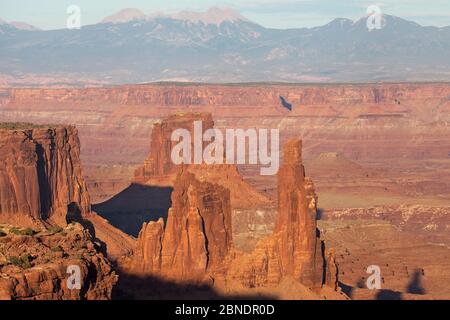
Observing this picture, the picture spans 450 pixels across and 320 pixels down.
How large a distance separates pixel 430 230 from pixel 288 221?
63198mm

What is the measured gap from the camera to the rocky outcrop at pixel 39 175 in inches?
3253

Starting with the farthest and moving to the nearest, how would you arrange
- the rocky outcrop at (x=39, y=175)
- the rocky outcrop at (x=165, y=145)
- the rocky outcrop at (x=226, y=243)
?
the rocky outcrop at (x=165, y=145) → the rocky outcrop at (x=39, y=175) → the rocky outcrop at (x=226, y=243)

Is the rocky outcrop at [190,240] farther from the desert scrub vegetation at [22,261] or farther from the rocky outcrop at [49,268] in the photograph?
the desert scrub vegetation at [22,261]

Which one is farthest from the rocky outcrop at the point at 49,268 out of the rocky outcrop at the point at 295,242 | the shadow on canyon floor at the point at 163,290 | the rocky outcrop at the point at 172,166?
the rocky outcrop at the point at 172,166

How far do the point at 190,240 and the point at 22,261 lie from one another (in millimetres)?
28679

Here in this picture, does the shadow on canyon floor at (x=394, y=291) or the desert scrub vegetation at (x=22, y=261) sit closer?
the desert scrub vegetation at (x=22, y=261)

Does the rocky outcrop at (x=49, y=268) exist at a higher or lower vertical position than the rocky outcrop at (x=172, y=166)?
higher

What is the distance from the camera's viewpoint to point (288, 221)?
60.7 metres

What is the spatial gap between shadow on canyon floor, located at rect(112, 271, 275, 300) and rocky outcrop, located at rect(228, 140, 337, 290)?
2.80m

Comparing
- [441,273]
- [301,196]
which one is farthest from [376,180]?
[301,196]

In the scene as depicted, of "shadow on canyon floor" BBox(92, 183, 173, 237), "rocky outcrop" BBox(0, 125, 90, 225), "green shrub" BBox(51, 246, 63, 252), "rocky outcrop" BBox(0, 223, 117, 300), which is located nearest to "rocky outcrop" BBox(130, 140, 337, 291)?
"rocky outcrop" BBox(0, 125, 90, 225)
